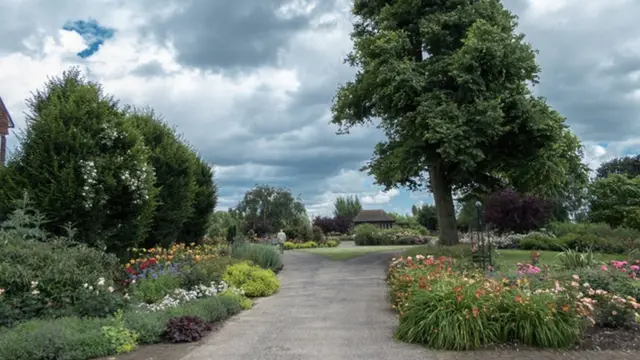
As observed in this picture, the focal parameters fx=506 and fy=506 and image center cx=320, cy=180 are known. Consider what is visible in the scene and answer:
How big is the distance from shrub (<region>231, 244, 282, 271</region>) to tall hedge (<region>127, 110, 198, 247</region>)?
2.51 metres

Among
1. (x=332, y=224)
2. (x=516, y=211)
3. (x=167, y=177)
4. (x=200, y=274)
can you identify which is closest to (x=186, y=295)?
(x=200, y=274)

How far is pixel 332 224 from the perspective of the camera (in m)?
59.2

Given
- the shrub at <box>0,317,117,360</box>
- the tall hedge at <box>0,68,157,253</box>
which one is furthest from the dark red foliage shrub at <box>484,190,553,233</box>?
the shrub at <box>0,317,117,360</box>

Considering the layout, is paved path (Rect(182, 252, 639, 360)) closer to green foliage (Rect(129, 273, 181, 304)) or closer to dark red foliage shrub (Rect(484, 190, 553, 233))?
green foliage (Rect(129, 273, 181, 304))

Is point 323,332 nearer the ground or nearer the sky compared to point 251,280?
nearer the ground

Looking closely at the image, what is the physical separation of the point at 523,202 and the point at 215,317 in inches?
1187

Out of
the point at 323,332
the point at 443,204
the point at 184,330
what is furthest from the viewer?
the point at 443,204

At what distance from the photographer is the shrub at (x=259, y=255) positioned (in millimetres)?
16828

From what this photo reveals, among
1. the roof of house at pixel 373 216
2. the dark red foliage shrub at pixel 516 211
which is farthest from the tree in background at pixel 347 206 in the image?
the dark red foliage shrub at pixel 516 211

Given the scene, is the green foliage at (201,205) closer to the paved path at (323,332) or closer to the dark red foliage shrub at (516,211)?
the paved path at (323,332)

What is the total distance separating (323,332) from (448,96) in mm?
12878

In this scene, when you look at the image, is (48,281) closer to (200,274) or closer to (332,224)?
(200,274)

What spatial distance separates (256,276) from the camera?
13.0 meters

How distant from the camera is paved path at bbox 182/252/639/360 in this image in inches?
268
